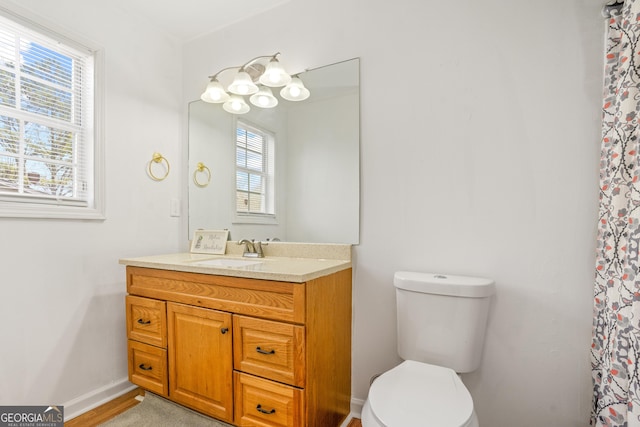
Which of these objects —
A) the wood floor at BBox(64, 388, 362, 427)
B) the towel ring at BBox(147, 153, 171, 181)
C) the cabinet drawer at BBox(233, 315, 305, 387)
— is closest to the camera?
the cabinet drawer at BBox(233, 315, 305, 387)

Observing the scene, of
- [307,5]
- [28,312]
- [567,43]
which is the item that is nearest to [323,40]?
[307,5]

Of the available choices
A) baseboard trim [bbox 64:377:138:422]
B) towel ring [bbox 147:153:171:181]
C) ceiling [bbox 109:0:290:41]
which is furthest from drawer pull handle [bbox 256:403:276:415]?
ceiling [bbox 109:0:290:41]

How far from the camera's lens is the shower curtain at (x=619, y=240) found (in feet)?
3.02

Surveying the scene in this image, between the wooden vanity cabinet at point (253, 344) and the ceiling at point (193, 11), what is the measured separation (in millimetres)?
1669

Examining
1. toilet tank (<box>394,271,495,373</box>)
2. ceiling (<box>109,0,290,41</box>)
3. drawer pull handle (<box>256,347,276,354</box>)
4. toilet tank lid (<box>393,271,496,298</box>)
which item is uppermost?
ceiling (<box>109,0,290,41</box>)

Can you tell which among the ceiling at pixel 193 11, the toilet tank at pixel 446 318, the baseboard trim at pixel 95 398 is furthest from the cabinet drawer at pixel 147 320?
the ceiling at pixel 193 11

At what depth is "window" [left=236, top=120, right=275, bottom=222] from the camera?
6.50 ft

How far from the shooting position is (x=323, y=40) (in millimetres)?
1824

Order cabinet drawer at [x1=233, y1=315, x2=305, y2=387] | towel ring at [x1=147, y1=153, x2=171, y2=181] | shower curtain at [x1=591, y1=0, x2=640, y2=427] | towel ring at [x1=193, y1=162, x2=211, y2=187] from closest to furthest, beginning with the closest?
1. shower curtain at [x1=591, y1=0, x2=640, y2=427]
2. cabinet drawer at [x1=233, y1=315, x2=305, y2=387]
3. towel ring at [x1=147, y1=153, x2=171, y2=181]
4. towel ring at [x1=193, y1=162, x2=211, y2=187]

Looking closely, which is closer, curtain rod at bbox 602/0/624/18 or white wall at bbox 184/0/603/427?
curtain rod at bbox 602/0/624/18

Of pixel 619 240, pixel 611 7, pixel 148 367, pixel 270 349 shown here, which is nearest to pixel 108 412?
pixel 148 367

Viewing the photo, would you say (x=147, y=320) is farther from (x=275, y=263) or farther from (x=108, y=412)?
(x=275, y=263)

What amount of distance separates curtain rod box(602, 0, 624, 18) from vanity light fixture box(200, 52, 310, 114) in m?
1.35

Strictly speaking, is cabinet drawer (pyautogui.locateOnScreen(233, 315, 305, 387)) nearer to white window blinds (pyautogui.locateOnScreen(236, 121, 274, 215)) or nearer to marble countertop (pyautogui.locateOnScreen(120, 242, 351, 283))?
marble countertop (pyautogui.locateOnScreen(120, 242, 351, 283))
